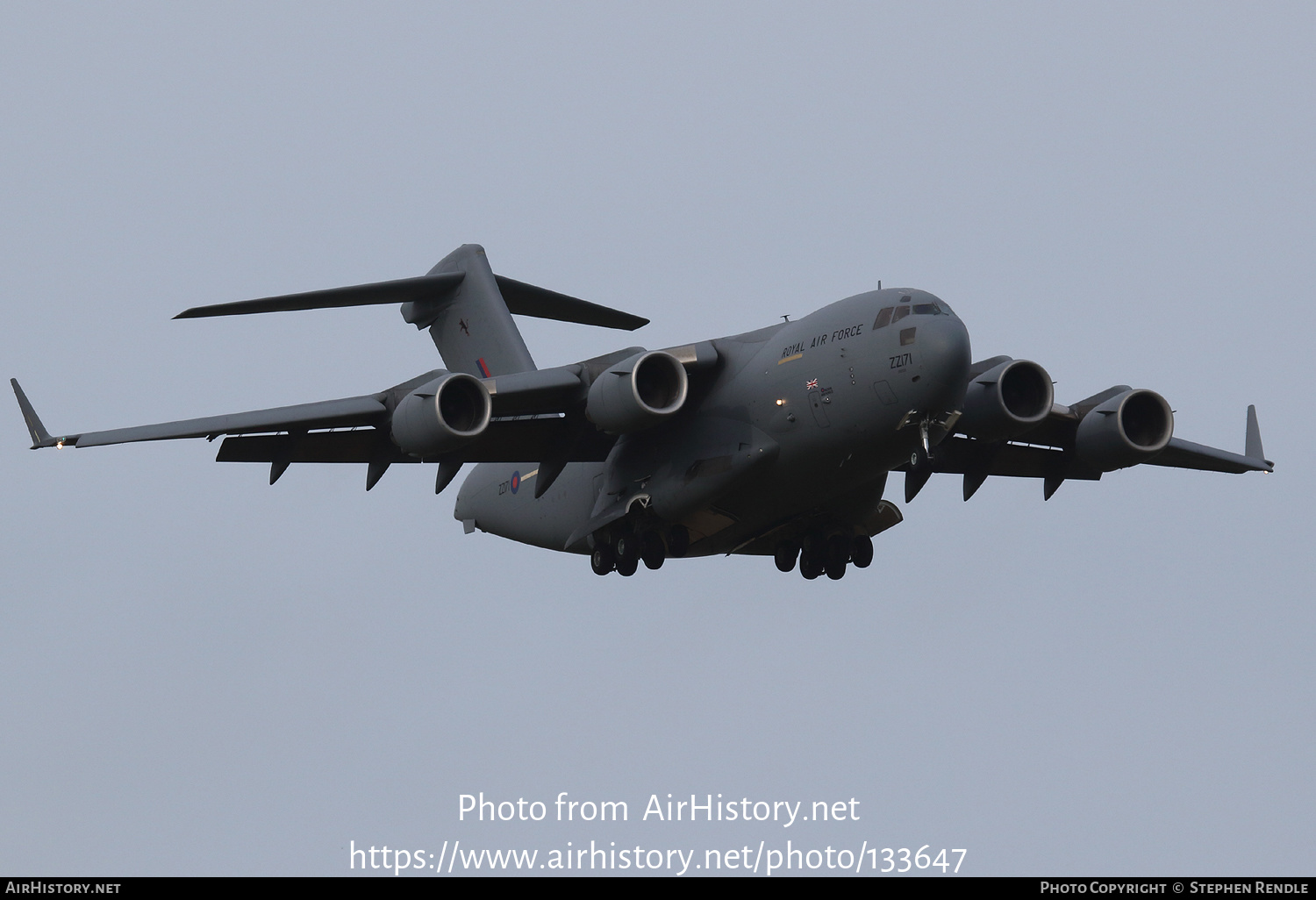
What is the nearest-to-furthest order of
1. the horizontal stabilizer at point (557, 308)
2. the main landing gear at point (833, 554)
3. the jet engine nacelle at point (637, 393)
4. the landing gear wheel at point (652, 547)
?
the jet engine nacelle at point (637, 393), the landing gear wheel at point (652, 547), the main landing gear at point (833, 554), the horizontal stabilizer at point (557, 308)

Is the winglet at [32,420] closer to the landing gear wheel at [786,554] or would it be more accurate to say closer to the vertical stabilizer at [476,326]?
the vertical stabilizer at [476,326]

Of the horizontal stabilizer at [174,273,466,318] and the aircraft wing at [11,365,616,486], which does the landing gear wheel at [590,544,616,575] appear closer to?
the aircraft wing at [11,365,616,486]

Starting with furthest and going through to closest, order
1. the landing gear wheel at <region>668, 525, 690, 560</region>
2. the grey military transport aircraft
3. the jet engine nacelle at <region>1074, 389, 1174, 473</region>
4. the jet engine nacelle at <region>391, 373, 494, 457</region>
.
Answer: the landing gear wheel at <region>668, 525, 690, 560</region>, the jet engine nacelle at <region>1074, 389, 1174, 473</region>, the grey military transport aircraft, the jet engine nacelle at <region>391, 373, 494, 457</region>

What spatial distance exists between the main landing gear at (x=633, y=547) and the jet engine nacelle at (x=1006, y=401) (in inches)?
134

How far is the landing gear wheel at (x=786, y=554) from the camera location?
67.2 ft

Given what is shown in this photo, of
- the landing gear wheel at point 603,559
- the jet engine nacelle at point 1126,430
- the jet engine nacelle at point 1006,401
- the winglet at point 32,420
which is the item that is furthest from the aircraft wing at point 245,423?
the jet engine nacelle at point 1126,430

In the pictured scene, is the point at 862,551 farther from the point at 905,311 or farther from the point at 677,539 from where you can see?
the point at 905,311

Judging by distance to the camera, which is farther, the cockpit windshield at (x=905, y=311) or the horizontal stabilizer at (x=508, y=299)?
the horizontal stabilizer at (x=508, y=299)

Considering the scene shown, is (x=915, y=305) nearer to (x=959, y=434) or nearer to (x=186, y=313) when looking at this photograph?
(x=959, y=434)

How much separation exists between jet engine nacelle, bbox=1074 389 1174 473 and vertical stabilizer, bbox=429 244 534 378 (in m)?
7.08

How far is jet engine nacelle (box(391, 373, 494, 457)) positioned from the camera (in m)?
16.8

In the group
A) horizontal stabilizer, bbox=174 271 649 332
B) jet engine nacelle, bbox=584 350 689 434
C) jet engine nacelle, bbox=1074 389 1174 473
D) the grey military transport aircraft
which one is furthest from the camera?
horizontal stabilizer, bbox=174 271 649 332

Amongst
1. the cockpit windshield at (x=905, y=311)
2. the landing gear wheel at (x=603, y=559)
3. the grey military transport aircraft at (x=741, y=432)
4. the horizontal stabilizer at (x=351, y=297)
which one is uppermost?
the horizontal stabilizer at (x=351, y=297)

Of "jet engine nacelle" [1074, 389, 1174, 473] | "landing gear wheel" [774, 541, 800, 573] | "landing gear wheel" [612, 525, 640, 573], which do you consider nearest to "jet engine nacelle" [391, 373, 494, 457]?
"landing gear wheel" [612, 525, 640, 573]
